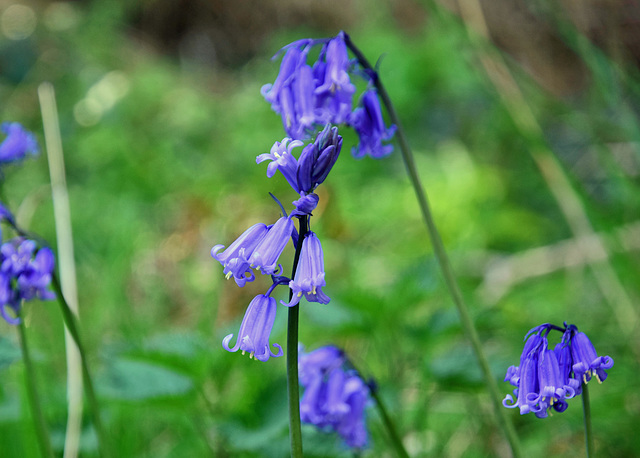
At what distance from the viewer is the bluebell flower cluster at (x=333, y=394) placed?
1.71 m

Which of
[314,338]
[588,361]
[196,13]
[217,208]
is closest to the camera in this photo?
[588,361]

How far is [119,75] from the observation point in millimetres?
7352

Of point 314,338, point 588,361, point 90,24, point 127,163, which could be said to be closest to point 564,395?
point 588,361

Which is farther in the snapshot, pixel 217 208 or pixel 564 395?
pixel 217 208

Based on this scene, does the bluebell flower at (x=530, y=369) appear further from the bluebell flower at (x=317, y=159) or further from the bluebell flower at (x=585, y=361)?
the bluebell flower at (x=317, y=159)

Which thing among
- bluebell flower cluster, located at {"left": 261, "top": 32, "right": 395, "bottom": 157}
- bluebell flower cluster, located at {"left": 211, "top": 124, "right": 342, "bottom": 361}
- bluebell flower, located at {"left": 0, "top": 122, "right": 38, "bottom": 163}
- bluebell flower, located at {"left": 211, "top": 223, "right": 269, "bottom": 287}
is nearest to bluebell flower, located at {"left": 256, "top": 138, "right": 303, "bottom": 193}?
bluebell flower cluster, located at {"left": 211, "top": 124, "right": 342, "bottom": 361}

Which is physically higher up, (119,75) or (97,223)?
(119,75)

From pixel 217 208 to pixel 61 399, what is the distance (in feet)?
8.72

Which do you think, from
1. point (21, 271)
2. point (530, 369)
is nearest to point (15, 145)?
point (21, 271)

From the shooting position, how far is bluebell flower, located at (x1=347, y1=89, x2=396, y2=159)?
5.49ft

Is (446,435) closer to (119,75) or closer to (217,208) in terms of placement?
(217,208)

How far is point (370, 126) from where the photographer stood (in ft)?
5.58

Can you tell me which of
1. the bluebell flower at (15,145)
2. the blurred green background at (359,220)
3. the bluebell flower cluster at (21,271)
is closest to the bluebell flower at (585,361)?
the blurred green background at (359,220)

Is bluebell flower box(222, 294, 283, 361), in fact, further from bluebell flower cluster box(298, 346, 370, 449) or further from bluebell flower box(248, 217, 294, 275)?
bluebell flower cluster box(298, 346, 370, 449)
